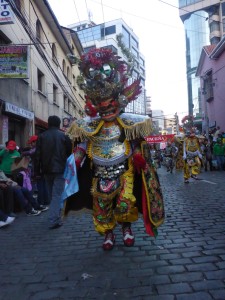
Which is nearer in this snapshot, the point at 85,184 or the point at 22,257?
the point at 22,257

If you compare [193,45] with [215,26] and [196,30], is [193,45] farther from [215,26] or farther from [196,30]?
[215,26]

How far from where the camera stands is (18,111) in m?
12.1

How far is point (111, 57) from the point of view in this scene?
166 inches

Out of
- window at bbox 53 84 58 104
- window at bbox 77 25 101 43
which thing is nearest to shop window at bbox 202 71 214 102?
window at bbox 53 84 58 104

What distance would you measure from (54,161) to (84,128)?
1434 millimetres

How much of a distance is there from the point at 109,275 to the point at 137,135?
66.9 inches

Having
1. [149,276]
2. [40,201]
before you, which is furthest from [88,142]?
[40,201]

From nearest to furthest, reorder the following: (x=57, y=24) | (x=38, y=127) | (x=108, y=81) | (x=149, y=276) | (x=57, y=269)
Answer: (x=149, y=276), (x=57, y=269), (x=108, y=81), (x=38, y=127), (x=57, y=24)

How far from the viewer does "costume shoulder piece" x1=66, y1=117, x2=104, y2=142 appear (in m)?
4.09

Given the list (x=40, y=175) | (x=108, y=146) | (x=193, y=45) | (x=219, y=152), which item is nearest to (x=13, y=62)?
(x=40, y=175)

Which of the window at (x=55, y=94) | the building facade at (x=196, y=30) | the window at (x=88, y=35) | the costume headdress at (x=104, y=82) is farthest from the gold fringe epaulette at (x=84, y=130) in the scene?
the building facade at (x=196, y=30)

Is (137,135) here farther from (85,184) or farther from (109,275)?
(109,275)

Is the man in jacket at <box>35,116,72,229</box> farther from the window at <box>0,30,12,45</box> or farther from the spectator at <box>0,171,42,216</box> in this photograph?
the window at <box>0,30,12,45</box>

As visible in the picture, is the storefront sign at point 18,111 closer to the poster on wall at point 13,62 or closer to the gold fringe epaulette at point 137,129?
the poster on wall at point 13,62
